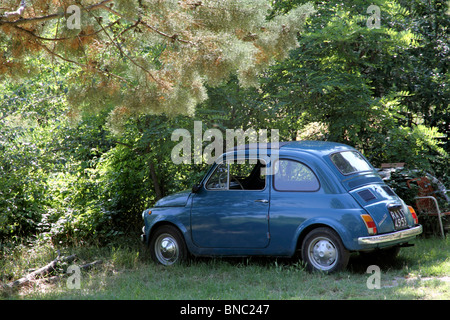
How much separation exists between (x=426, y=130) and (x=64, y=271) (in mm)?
6930

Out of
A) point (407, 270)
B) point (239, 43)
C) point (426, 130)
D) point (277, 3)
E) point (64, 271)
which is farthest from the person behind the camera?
point (277, 3)

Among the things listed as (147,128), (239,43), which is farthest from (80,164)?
(239,43)

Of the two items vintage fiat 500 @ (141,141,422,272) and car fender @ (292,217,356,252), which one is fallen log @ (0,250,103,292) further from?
car fender @ (292,217,356,252)

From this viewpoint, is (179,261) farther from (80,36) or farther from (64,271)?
(80,36)

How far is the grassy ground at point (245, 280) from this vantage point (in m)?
6.34

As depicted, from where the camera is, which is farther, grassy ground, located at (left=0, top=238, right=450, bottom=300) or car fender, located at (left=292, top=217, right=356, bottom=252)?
car fender, located at (left=292, top=217, right=356, bottom=252)

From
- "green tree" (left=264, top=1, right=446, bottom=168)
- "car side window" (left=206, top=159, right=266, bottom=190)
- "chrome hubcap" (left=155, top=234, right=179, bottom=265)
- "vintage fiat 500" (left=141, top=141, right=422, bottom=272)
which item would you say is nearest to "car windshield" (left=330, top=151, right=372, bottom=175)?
"vintage fiat 500" (left=141, top=141, right=422, bottom=272)

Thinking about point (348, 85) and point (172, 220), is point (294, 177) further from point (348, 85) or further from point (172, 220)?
point (348, 85)

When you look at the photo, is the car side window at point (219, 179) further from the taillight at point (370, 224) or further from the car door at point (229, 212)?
the taillight at point (370, 224)

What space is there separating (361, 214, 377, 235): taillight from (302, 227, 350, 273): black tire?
41 cm

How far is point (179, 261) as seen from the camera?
8312 millimetres

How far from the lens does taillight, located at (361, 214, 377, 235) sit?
6.88 m

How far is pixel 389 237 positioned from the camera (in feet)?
23.1
